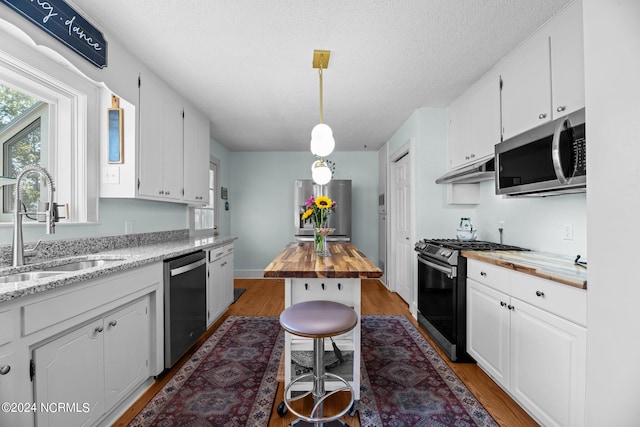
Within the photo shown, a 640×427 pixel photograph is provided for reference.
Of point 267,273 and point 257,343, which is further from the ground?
point 267,273

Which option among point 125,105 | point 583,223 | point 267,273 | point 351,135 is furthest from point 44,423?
point 351,135

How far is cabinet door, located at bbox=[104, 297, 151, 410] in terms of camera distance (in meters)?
1.46

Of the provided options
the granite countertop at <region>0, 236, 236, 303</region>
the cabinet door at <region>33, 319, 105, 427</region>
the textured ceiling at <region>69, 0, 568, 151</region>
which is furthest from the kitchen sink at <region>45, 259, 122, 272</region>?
the textured ceiling at <region>69, 0, 568, 151</region>

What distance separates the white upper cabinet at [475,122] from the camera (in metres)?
2.23

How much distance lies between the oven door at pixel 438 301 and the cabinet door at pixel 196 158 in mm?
2581

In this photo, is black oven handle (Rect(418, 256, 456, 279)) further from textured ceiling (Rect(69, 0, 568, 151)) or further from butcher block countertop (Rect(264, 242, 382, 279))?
textured ceiling (Rect(69, 0, 568, 151))

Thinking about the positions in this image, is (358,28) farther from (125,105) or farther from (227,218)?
(227,218)

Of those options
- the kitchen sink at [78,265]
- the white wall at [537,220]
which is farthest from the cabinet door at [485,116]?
the kitchen sink at [78,265]

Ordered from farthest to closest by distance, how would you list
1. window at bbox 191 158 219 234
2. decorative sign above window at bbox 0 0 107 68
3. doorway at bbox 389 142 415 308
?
window at bbox 191 158 219 234 < doorway at bbox 389 142 415 308 < decorative sign above window at bbox 0 0 107 68

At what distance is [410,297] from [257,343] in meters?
1.86

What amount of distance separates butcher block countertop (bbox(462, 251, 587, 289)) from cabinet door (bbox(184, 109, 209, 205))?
2.83 meters

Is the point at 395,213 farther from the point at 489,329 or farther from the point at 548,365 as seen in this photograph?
the point at 548,365

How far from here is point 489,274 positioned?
185 cm

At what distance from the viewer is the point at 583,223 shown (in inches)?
68.6
